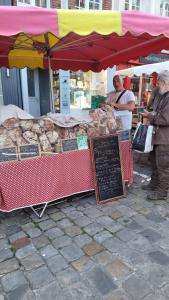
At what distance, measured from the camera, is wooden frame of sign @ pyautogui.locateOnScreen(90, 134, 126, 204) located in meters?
3.58

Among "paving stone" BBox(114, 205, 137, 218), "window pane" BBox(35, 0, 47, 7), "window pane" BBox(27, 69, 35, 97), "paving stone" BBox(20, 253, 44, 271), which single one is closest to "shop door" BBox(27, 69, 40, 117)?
"window pane" BBox(27, 69, 35, 97)

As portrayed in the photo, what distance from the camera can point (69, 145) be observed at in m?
3.36

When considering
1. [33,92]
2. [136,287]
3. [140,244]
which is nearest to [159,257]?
[140,244]

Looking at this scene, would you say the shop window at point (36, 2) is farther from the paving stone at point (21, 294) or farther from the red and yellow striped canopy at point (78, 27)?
the paving stone at point (21, 294)

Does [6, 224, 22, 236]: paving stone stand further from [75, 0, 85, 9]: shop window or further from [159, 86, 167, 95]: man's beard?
[75, 0, 85, 9]: shop window

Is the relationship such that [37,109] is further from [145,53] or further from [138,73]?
[145,53]

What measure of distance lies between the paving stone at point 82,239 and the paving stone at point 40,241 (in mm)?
314

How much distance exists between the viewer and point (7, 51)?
4.96 meters

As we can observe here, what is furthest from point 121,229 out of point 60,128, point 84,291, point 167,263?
point 60,128

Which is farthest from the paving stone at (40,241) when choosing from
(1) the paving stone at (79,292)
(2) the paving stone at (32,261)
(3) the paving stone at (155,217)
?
(3) the paving stone at (155,217)

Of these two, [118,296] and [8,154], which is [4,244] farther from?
[118,296]

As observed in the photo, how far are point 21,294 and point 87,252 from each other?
75 centimetres

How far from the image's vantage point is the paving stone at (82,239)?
2.76 meters

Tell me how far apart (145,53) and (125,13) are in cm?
205
